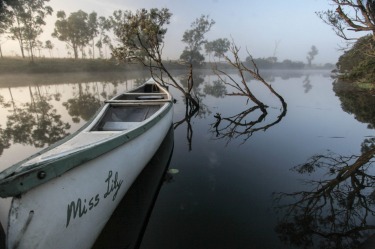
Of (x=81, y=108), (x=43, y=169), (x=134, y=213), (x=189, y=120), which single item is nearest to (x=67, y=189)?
(x=43, y=169)

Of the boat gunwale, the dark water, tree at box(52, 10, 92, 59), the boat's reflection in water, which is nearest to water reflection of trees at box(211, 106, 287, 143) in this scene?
the dark water

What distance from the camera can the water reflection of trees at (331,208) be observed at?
15.9 ft

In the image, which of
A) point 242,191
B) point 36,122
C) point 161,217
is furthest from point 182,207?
point 36,122

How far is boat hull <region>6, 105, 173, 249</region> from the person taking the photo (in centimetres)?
277

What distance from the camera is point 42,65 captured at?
53.0 m

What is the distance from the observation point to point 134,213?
5.54 meters

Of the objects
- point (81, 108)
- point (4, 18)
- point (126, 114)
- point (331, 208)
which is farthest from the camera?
point (4, 18)

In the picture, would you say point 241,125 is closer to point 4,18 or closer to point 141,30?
point 141,30

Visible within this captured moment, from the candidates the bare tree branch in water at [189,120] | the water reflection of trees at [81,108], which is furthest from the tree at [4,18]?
the bare tree branch in water at [189,120]

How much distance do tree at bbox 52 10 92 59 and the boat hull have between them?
76.6 meters

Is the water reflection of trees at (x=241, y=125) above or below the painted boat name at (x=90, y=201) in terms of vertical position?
below

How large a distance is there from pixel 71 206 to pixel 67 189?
260mm

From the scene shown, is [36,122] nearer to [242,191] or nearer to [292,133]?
[242,191]

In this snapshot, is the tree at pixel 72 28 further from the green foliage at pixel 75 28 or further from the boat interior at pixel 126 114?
the boat interior at pixel 126 114
